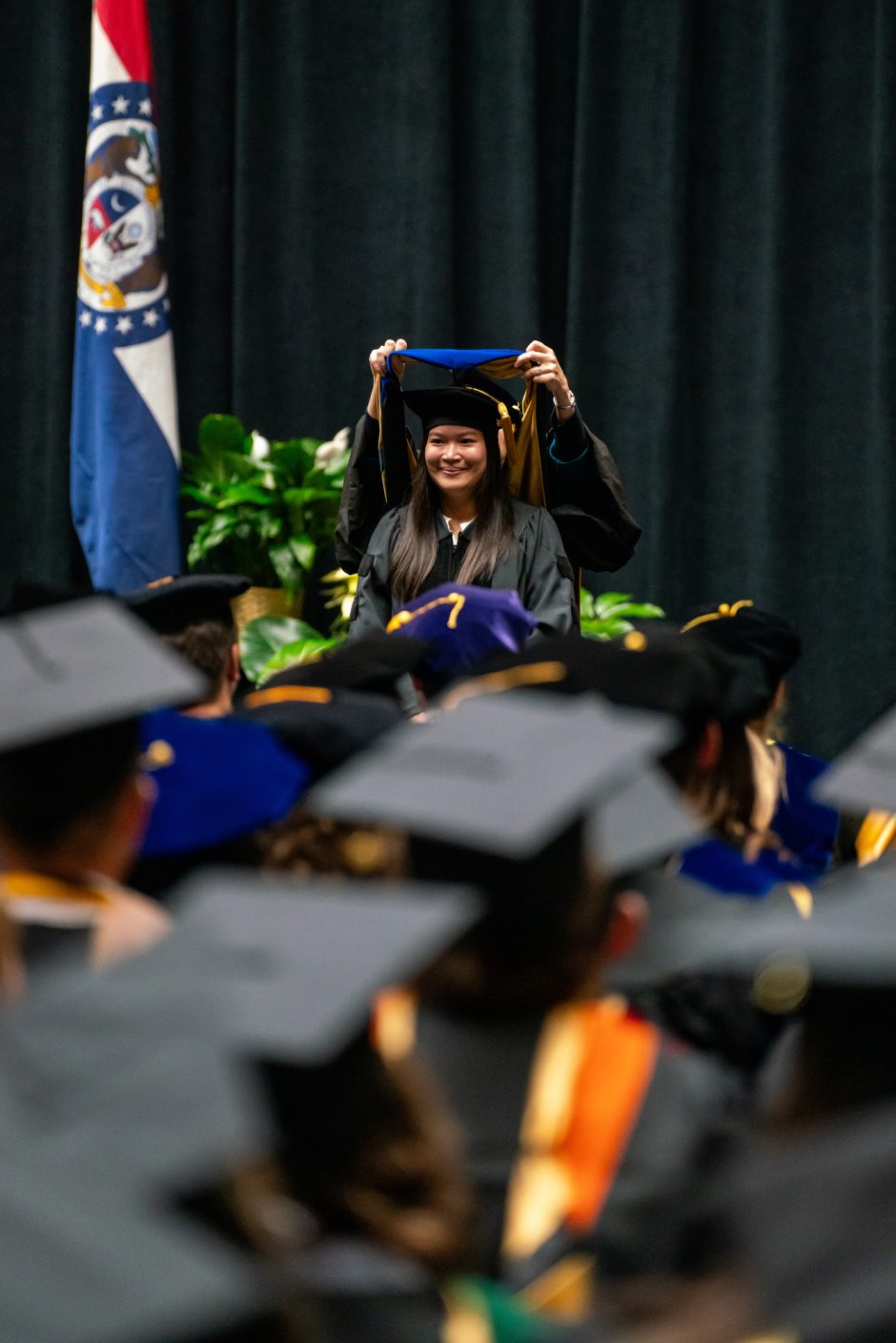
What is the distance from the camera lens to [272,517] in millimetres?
5801

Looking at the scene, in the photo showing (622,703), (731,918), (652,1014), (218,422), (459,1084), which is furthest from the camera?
(218,422)

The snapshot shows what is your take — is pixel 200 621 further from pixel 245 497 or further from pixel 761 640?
pixel 245 497

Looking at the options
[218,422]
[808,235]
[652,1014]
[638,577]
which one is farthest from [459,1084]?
[808,235]

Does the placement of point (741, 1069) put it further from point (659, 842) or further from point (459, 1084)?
point (459, 1084)

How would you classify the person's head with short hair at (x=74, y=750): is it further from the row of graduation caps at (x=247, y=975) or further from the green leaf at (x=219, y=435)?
the green leaf at (x=219, y=435)

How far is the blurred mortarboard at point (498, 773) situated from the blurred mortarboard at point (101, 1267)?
1.44ft

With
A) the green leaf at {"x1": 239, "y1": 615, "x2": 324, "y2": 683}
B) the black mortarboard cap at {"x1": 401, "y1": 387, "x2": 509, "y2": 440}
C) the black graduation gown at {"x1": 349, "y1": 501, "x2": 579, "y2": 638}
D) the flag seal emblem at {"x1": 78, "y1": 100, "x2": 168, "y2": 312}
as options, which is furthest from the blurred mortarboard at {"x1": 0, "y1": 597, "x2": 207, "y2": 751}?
the flag seal emblem at {"x1": 78, "y1": 100, "x2": 168, "y2": 312}

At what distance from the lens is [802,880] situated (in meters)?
2.20

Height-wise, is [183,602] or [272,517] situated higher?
[183,602]

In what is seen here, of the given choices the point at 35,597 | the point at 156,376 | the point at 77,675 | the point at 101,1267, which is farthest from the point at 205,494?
the point at 101,1267

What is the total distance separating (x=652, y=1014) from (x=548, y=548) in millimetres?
2947

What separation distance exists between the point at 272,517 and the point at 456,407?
1514 mm

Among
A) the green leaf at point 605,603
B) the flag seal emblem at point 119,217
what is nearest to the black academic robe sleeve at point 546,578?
the green leaf at point 605,603

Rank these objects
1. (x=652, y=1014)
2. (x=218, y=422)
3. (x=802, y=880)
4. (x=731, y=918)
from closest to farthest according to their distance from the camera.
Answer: (x=731, y=918), (x=652, y=1014), (x=802, y=880), (x=218, y=422)
